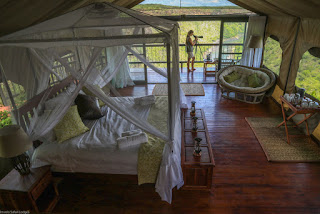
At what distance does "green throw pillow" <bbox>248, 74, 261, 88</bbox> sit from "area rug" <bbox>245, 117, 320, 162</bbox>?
1168 millimetres

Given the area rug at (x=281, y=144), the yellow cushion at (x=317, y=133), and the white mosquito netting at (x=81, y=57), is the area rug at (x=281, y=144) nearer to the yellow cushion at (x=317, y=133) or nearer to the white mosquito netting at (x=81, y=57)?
the yellow cushion at (x=317, y=133)

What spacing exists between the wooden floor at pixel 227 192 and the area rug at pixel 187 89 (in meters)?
2.65

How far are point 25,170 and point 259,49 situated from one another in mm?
6100

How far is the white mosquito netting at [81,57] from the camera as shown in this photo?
221cm

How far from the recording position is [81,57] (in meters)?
2.85

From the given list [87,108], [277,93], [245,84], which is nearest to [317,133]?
[277,93]

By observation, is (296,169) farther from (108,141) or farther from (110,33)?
(110,33)

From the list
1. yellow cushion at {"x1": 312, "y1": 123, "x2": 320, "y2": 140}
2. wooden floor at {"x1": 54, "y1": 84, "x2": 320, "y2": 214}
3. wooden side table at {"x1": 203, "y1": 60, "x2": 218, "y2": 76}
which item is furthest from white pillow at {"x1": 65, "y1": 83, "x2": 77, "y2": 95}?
wooden side table at {"x1": 203, "y1": 60, "x2": 218, "y2": 76}

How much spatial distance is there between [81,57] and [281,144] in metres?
3.44

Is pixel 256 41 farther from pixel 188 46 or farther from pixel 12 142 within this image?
pixel 12 142

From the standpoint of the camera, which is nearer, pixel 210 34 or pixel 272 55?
pixel 272 55

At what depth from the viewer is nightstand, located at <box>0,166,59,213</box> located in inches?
88.7

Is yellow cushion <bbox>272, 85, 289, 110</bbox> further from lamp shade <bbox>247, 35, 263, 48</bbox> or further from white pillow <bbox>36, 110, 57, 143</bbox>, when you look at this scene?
white pillow <bbox>36, 110, 57, 143</bbox>

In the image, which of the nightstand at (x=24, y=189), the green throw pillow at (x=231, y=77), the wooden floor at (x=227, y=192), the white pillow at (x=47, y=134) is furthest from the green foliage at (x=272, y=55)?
the nightstand at (x=24, y=189)
